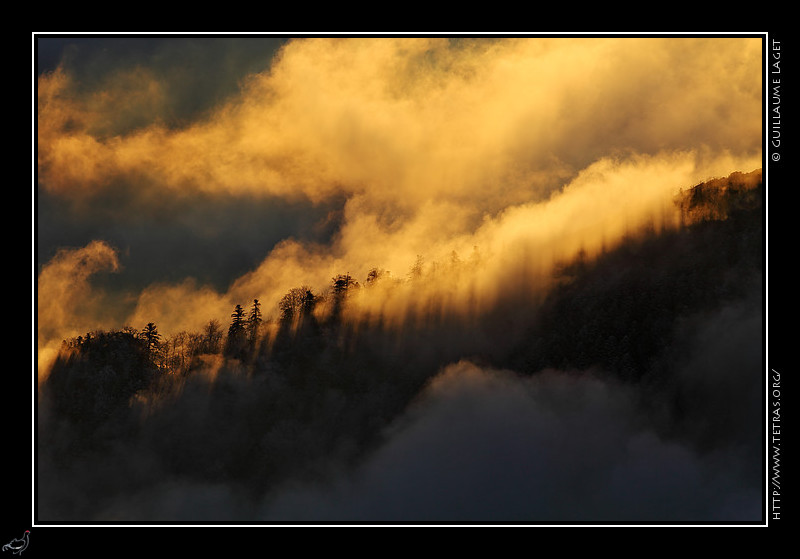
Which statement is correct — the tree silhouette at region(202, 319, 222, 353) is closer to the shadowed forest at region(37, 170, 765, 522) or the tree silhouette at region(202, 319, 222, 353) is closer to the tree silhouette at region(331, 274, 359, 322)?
the shadowed forest at region(37, 170, 765, 522)

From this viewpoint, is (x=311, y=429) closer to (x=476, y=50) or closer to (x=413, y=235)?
(x=413, y=235)

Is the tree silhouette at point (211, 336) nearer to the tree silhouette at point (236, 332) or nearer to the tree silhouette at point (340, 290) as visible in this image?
the tree silhouette at point (236, 332)

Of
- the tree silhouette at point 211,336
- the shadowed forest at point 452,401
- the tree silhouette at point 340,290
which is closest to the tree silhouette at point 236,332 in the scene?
the shadowed forest at point 452,401

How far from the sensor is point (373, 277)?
9.39m

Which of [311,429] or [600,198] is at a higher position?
[600,198]

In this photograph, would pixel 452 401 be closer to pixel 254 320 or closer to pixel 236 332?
pixel 254 320

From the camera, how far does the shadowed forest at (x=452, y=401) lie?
9.03m

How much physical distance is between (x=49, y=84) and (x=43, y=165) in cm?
109

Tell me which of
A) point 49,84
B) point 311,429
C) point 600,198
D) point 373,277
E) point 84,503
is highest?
point 49,84

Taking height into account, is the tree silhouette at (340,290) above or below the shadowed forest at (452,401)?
above

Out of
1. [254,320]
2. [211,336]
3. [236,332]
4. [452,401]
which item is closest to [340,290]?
[254,320]

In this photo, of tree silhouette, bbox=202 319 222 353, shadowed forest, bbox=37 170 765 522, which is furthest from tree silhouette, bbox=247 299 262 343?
tree silhouette, bbox=202 319 222 353

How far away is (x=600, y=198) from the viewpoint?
941cm
